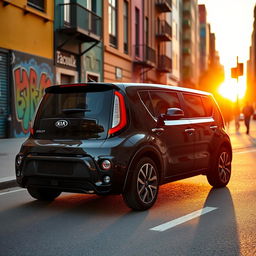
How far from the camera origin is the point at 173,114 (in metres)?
6.71

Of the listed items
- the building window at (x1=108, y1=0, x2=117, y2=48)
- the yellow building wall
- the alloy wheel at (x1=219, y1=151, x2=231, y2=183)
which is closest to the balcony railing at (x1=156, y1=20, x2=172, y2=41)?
the building window at (x1=108, y1=0, x2=117, y2=48)

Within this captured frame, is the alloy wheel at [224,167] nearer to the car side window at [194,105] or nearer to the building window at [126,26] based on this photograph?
the car side window at [194,105]

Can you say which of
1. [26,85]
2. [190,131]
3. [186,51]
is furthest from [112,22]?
[186,51]

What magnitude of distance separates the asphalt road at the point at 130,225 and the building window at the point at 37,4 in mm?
12628

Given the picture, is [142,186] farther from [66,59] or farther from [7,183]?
[66,59]

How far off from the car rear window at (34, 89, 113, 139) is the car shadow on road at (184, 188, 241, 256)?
5.45ft

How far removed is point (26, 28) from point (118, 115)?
13468 mm

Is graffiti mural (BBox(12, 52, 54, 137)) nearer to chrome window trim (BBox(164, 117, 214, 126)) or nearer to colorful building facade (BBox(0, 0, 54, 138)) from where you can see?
colorful building facade (BBox(0, 0, 54, 138))

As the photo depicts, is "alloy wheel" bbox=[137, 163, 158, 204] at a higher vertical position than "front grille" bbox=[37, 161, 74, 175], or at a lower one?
lower

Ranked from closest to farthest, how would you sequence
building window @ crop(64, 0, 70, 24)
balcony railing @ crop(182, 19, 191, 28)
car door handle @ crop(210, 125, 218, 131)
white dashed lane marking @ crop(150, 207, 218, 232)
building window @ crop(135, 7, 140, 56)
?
white dashed lane marking @ crop(150, 207, 218, 232) → car door handle @ crop(210, 125, 218, 131) → building window @ crop(64, 0, 70, 24) → building window @ crop(135, 7, 140, 56) → balcony railing @ crop(182, 19, 191, 28)

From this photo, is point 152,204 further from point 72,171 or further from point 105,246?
point 105,246

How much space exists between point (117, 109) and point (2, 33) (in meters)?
12.2

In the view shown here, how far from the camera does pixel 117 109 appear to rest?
6.12 metres

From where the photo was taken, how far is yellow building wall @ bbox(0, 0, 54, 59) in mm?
17266
